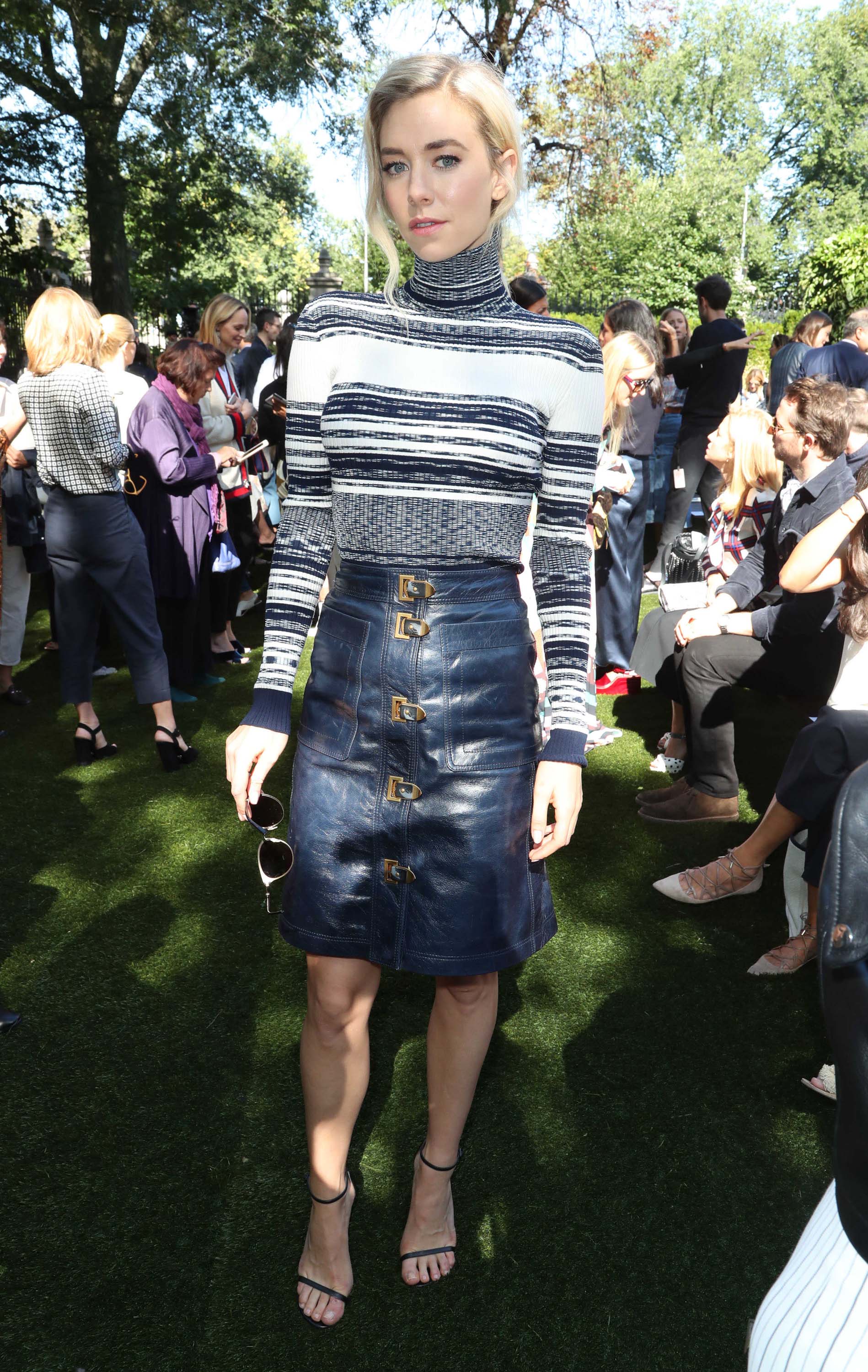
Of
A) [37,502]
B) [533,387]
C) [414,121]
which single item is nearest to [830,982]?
[533,387]

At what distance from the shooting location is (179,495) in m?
5.75

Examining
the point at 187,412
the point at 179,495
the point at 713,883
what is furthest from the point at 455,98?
the point at 179,495

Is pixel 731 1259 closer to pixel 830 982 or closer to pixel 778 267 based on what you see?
pixel 830 982

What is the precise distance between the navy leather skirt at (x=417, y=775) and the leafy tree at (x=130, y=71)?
50.9 ft

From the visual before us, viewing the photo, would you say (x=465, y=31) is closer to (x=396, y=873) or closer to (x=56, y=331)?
(x=56, y=331)

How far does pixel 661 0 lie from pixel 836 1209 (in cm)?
2061

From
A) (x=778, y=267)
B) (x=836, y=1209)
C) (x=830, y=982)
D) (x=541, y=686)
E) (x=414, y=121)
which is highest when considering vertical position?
(x=778, y=267)

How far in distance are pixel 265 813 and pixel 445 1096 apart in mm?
767

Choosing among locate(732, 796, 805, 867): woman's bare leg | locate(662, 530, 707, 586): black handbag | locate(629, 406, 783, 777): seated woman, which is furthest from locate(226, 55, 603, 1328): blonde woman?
locate(662, 530, 707, 586): black handbag

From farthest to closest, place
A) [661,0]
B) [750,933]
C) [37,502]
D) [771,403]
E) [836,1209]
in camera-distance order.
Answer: [661,0]
[771,403]
[37,502]
[750,933]
[836,1209]

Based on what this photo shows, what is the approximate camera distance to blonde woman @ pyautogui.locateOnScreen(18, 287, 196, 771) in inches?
182

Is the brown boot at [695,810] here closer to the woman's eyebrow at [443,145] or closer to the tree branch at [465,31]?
the woman's eyebrow at [443,145]

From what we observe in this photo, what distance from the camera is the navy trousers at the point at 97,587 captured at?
484 cm

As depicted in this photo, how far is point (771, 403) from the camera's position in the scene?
413 inches
